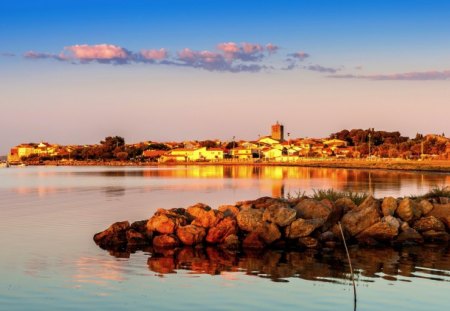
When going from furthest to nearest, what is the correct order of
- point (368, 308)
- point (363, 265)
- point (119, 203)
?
1. point (119, 203)
2. point (363, 265)
3. point (368, 308)

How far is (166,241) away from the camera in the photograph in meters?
18.3

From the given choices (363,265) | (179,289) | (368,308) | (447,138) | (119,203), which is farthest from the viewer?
(447,138)

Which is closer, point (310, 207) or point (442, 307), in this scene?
point (442, 307)

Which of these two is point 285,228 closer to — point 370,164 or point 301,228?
point 301,228

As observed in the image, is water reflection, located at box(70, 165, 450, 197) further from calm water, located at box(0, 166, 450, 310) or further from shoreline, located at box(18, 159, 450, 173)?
calm water, located at box(0, 166, 450, 310)

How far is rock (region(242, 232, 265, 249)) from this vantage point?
1805 centimetres

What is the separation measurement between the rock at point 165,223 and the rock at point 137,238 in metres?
0.36

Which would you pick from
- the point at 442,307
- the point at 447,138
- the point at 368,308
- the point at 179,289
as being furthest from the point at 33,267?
the point at 447,138

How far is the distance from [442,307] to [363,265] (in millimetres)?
3939

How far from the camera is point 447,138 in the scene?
5561 inches

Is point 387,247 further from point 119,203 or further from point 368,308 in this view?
point 119,203

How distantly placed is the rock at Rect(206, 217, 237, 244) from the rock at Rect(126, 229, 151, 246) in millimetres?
1864

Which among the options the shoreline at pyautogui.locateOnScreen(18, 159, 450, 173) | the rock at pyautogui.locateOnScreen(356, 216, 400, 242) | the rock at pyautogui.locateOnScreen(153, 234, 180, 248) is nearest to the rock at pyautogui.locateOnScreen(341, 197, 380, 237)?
the rock at pyautogui.locateOnScreen(356, 216, 400, 242)

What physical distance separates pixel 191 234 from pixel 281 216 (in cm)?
263
